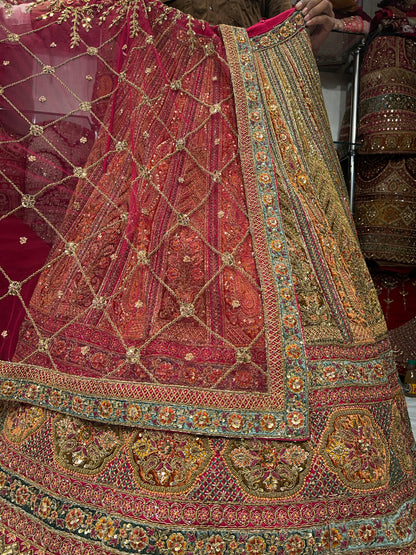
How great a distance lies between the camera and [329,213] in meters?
1.03

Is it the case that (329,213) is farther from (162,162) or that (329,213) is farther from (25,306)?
(25,306)

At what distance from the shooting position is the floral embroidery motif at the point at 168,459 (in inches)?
28.7

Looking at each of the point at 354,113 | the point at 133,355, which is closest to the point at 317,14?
the point at 354,113

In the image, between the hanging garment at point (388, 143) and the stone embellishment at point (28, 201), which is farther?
the hanging garment at point (388, 143)

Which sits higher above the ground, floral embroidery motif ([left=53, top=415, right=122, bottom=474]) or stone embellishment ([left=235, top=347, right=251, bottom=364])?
stone embellishment ([left=235, top=347, right=251, bottom=364])

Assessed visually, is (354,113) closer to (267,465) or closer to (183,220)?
(183,220)

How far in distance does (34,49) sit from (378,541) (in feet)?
3.76

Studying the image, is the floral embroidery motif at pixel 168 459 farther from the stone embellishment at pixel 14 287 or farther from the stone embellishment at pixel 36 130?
the stone embellishment at pixel 36 130

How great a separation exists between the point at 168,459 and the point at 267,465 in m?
0.15

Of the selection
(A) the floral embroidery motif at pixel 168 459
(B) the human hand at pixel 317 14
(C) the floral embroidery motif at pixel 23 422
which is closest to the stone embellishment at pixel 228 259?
(A) the floral embroidery motif at pixel 168 459

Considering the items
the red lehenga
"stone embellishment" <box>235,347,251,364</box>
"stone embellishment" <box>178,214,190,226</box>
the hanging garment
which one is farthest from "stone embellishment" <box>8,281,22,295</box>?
the hanging garment

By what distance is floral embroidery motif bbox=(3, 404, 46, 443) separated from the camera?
0.85m

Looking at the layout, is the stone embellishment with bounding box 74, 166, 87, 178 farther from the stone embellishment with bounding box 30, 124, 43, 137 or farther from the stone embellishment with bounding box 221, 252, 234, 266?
the stone embellishment with bounding box 221, 252, 234, 266

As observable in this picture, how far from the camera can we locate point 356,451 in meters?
0.76
